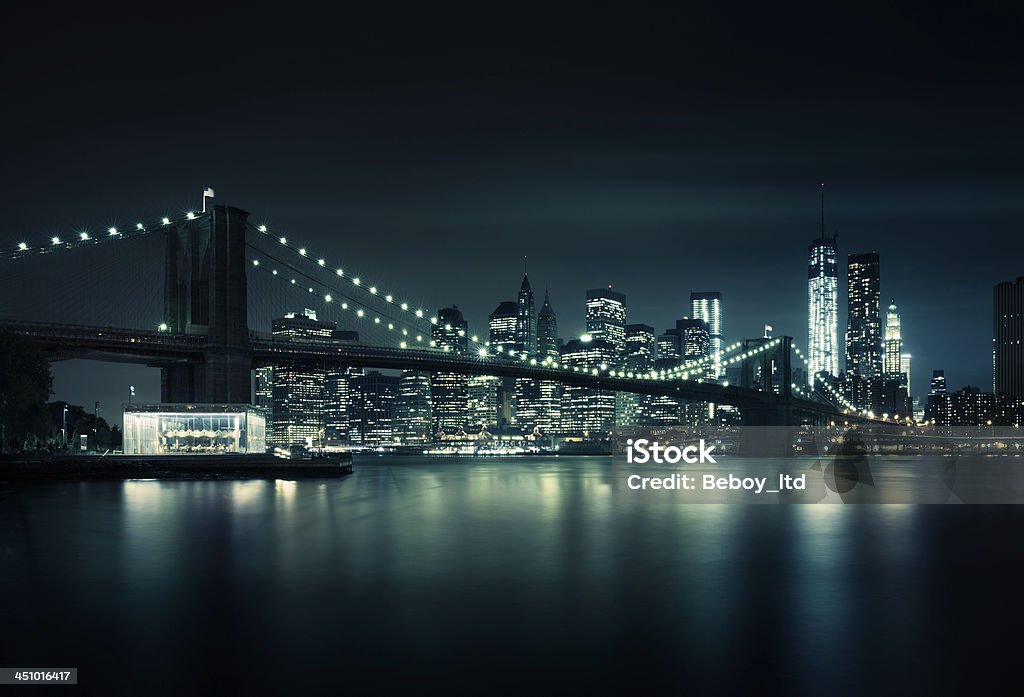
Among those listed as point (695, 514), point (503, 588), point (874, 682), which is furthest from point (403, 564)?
point (695, 514)

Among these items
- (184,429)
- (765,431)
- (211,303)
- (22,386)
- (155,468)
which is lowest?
(765,431)

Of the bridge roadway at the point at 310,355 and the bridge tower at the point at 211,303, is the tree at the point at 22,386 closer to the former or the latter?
the bridge roadway at the point at 310,355

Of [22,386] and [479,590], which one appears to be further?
[22,386]

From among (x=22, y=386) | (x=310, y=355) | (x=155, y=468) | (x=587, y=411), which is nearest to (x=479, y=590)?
(x=22, y=386)

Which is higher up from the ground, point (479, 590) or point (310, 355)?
point (310, 355)

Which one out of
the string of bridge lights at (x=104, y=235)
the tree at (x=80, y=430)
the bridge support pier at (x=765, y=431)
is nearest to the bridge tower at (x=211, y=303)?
the string of bridge lights at (x=104, y=235)

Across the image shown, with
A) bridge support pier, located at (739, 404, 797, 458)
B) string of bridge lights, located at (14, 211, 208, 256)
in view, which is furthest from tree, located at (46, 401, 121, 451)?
bridge support pier, located at (739, 404, 797, 458)

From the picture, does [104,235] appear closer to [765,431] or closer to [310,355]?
[310,355]

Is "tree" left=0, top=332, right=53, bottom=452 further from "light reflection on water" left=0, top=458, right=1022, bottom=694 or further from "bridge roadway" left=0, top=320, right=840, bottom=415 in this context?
"light reflection on water" left=0, top=458, right=1022, bottom=694

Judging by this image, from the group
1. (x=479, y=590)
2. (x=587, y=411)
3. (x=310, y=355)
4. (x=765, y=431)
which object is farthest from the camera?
(x=587, y=411)
